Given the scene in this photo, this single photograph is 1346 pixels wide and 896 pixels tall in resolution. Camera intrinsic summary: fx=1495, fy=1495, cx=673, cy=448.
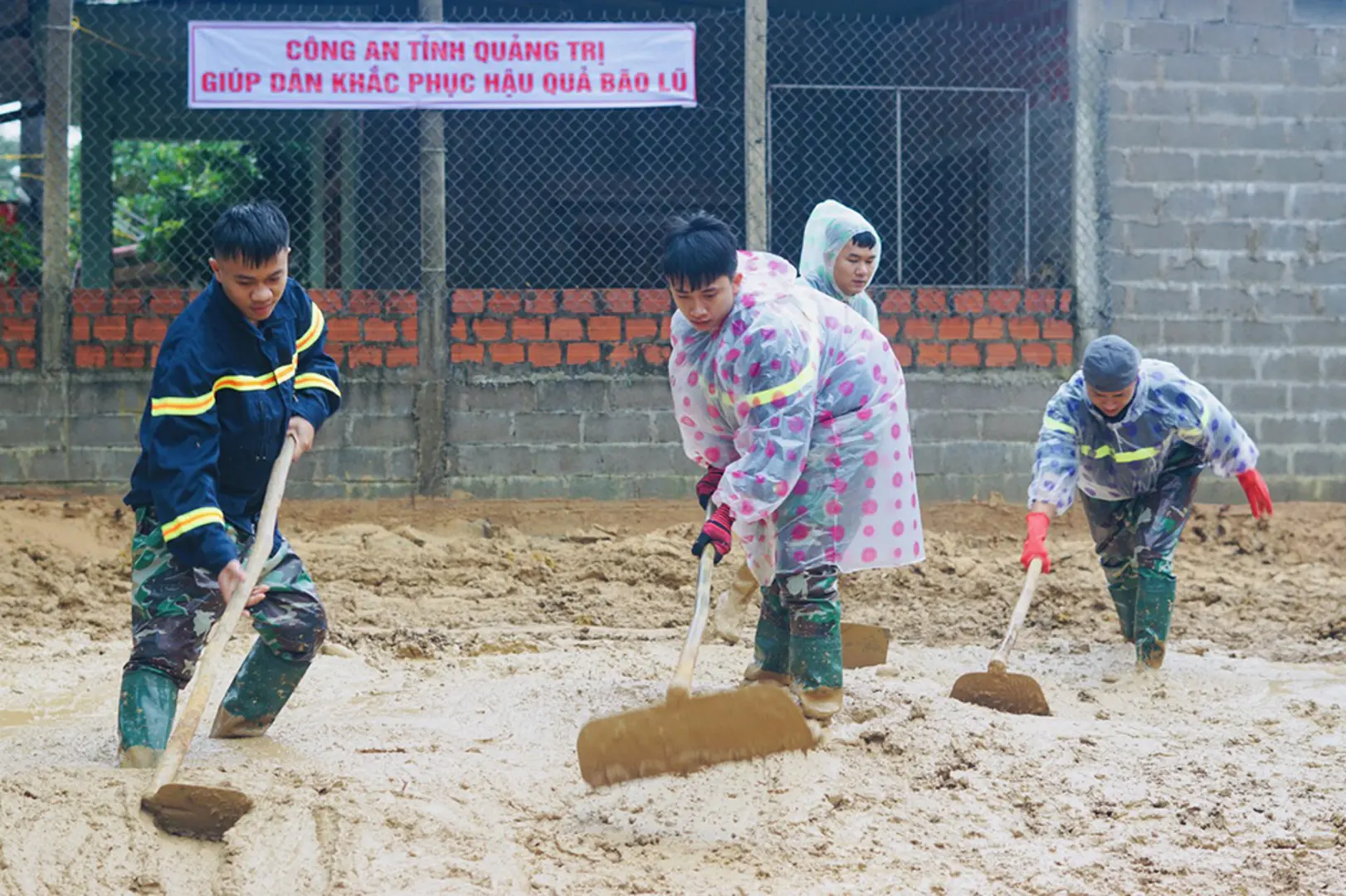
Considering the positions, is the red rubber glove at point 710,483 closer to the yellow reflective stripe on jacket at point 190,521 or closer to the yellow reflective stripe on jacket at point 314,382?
the yellow reflective stripe on jacket at point 314,382

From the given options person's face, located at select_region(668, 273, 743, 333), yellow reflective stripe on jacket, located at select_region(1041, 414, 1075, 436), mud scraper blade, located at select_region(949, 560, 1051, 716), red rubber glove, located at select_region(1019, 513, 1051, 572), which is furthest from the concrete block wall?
person's face, located at select_region(668, 273, 743, 333)

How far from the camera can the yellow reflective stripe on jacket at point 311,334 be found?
4.10 metres

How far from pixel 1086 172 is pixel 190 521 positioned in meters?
6.56

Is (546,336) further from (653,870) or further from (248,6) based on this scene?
(653,870)

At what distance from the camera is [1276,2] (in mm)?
8969

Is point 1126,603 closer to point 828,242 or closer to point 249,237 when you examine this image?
point 828,242

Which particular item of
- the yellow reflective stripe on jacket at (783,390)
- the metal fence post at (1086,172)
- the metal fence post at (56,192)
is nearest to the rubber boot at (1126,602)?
the yellow reflective stripe on jacket at (783,390)

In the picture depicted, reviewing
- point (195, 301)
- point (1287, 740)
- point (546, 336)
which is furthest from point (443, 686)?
point (546, 336)

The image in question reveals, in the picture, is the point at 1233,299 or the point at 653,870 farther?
the point at 1233,299

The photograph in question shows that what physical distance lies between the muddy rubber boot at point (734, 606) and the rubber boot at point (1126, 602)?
1458 millimetres

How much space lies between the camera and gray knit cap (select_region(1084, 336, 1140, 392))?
5.19m

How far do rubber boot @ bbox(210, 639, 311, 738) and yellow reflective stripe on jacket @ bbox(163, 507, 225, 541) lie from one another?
594 millimetres

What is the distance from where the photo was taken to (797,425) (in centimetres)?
405

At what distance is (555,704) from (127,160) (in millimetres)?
20743
